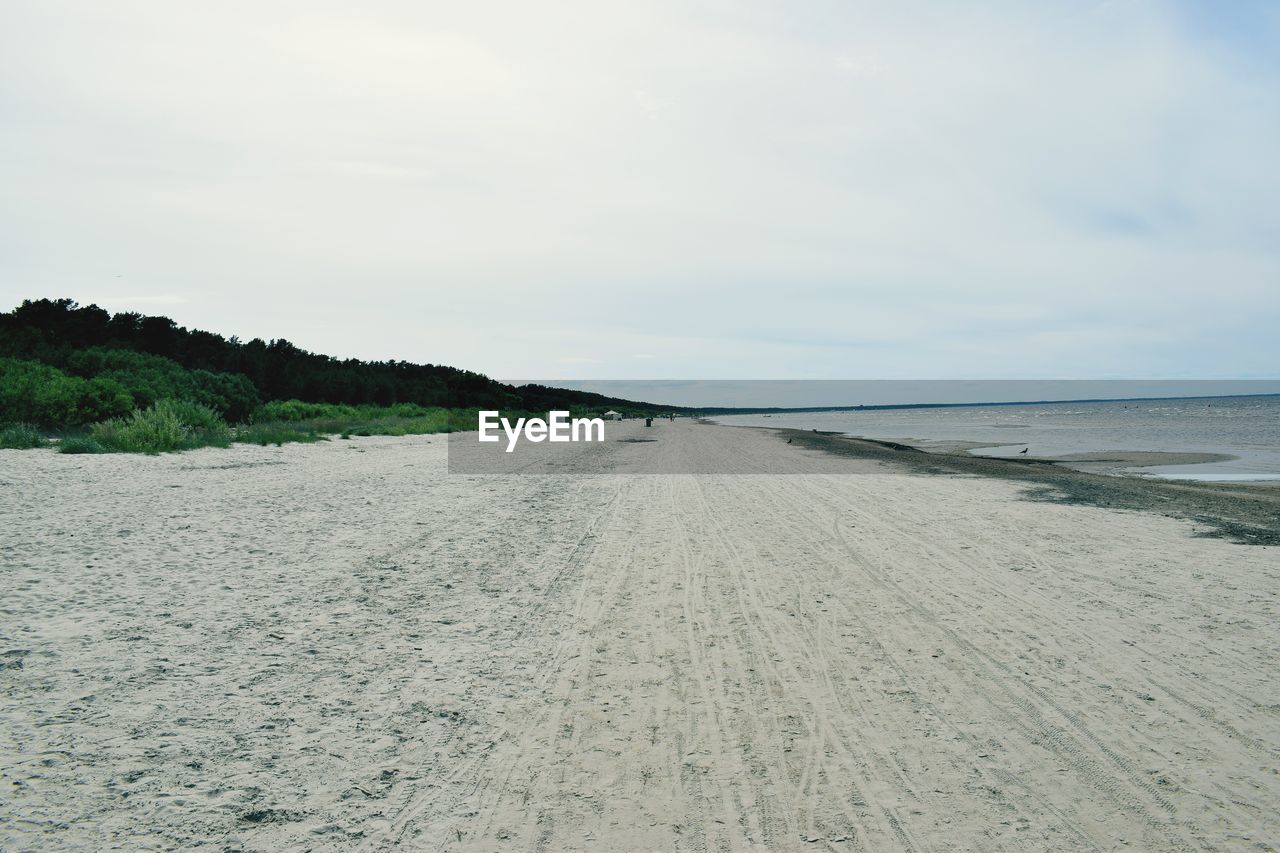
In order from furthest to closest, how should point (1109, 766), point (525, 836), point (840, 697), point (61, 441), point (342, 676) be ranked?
point (61, 441) → point (342, 676) → point (840, 697) → point (1109, 766) → point (525, 836)

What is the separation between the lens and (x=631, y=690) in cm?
489

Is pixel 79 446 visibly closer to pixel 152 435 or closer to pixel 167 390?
pixel 152 435

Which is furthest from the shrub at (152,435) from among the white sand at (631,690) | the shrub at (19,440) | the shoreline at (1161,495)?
the shoreline at (1161,495)

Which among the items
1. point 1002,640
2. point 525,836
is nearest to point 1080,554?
point 1002,640

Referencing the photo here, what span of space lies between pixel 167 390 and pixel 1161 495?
35454 mm

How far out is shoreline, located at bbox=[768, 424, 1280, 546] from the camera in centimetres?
1186

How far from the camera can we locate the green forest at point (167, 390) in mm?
23297

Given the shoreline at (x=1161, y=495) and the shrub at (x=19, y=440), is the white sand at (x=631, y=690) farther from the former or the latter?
the shrub at (x=19, y=440)

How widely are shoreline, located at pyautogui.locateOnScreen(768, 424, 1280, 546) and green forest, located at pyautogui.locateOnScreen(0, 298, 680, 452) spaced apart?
74.9ft

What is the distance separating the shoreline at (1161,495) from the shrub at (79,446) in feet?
72.4

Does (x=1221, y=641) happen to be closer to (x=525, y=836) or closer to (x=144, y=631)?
(x=525, y=836)

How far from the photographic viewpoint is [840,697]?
4777 millimetres

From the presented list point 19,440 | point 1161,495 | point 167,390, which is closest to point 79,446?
point 19,440

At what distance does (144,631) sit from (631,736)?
13.7ft
